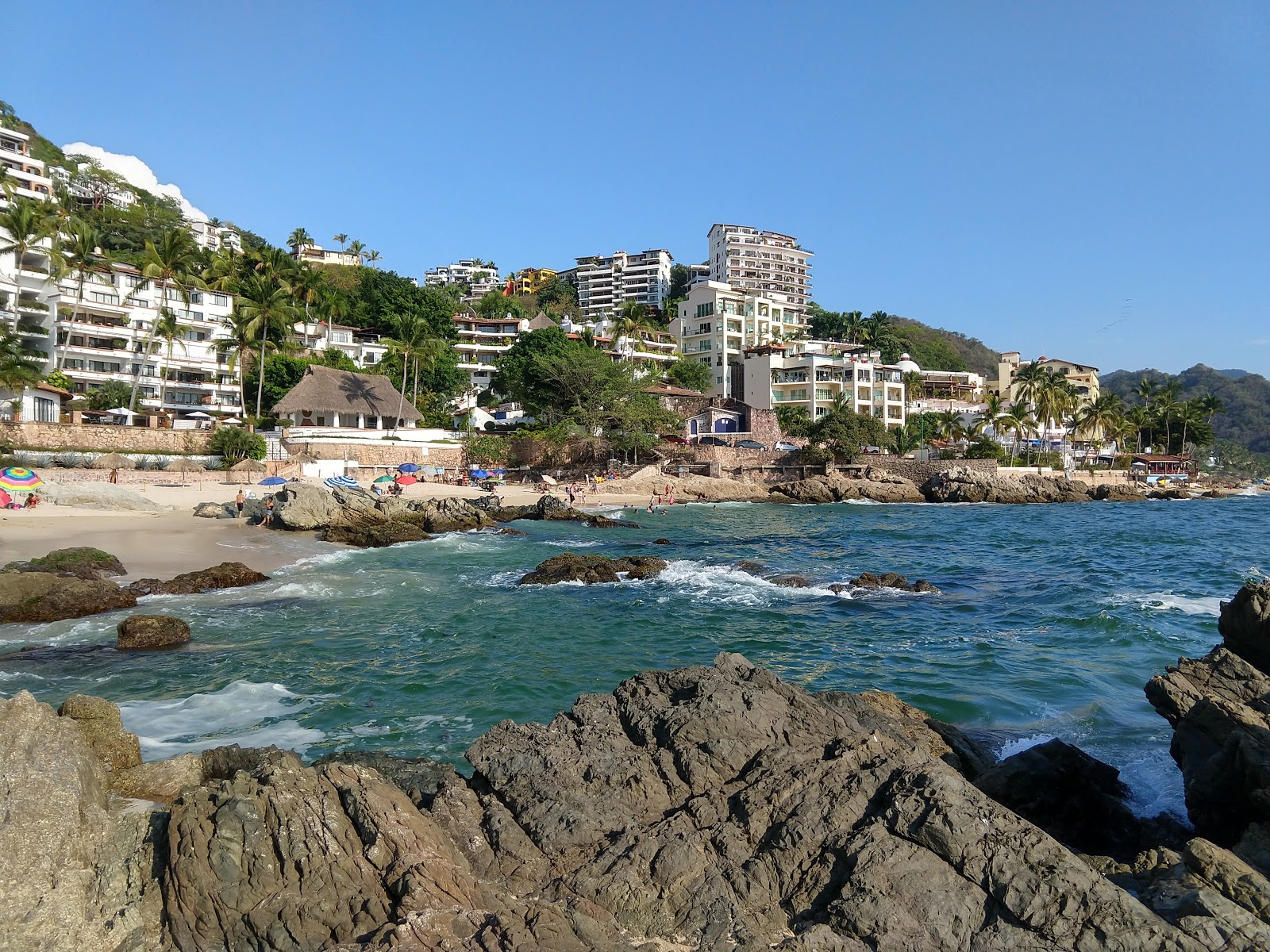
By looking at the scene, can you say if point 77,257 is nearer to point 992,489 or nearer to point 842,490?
point 842,490

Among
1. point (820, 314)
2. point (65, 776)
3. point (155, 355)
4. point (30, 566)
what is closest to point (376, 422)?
point (155, 355)

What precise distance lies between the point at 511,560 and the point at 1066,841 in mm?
22263

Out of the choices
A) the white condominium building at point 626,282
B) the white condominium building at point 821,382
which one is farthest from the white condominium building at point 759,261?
the white condominium building at point 821,382

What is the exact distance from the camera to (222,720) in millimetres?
11305

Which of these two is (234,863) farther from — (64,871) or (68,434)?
(68,434)

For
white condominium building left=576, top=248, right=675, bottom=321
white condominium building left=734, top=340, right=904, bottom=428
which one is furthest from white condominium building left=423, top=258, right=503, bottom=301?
white condominium building left=734, top=340, right=904, bottom=428

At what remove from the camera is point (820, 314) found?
418ft

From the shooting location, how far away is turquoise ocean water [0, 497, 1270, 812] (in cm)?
1160

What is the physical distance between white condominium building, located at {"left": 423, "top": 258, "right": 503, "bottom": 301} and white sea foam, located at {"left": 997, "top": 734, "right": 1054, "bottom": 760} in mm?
126046

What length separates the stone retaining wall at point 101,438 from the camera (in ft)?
140

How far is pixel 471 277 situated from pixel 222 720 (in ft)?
513

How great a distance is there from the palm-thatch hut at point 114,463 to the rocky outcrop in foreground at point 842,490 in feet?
137

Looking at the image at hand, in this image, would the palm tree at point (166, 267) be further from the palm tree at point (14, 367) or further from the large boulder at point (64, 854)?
the large boulder at point (64, 854)

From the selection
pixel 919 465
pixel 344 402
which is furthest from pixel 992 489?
pixel 344 402
